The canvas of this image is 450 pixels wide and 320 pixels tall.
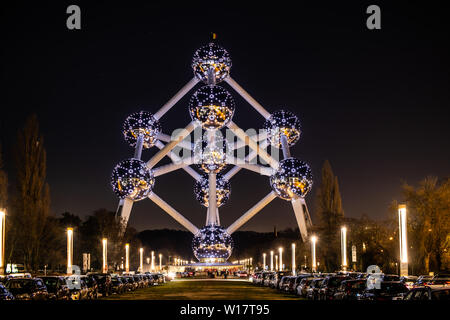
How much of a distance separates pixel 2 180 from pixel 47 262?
2557 centimetres

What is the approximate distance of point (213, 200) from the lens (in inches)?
3302

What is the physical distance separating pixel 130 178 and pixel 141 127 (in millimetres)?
9272

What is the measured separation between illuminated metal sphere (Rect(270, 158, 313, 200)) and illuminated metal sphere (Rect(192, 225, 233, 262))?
38.5 ft

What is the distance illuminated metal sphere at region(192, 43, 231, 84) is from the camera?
7381 centimetres

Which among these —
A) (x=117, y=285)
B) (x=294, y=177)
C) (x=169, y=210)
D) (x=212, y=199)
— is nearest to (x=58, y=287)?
(x=117, y=285)

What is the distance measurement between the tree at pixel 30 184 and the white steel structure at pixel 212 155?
16.8 metres

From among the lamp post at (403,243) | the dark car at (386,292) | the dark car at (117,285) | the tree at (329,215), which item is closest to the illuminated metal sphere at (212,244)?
the tree at (329,215)

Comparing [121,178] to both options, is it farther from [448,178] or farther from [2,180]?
[448,178]

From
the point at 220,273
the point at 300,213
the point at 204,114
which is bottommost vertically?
the point at 220,273

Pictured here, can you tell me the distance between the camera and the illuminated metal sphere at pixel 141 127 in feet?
251

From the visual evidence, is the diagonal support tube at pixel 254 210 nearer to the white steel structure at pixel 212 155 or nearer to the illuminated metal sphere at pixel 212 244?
the white steel structure at pixel 212 155

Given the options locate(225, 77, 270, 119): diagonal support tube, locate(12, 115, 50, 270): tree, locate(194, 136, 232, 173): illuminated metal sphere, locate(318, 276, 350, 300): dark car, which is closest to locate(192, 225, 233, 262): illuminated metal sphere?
locate(194, 136, 232, 173): illuminated metal sphere
